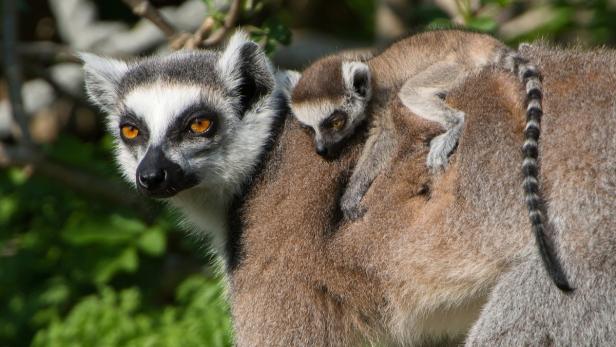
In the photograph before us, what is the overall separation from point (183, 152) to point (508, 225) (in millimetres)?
1550

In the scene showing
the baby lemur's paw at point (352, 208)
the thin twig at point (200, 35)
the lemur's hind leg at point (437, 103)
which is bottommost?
the thin twig at point (200, 35)

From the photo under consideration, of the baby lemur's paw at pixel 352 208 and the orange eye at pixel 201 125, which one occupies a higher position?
Answer: the orange eye at pixel 201 125

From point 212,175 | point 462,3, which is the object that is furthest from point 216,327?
point 462,3

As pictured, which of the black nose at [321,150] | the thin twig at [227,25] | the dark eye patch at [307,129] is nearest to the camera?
Result: the black nose at [321,150]

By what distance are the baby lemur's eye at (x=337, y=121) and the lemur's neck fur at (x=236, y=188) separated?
0.31 meters

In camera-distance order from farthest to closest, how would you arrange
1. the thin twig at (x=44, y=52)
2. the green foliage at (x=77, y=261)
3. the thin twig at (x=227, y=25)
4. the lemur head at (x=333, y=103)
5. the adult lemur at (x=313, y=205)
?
the thin twig at (x=44, y=52), the green foliage at (x=77, y=261), the thin twig at (x=227, y=25), the lemur head at (x=333, y=103), the adult lemur at (x=313, y=205)

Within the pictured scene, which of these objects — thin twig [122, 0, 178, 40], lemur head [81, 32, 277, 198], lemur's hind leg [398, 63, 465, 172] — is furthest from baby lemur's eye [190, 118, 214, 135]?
thin twig [122, 0, 178, 40]

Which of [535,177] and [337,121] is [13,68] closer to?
[337,121]

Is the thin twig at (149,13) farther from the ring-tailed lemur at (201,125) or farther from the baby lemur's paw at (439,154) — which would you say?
the baby lemur's paw at (439,154)

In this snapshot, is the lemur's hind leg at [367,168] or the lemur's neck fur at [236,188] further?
the lemur's neck fur at [236,188]

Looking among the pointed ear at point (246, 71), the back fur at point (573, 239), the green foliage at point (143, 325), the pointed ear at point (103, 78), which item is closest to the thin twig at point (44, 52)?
the green foliage at point (143, 325)

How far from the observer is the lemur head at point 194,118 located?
15.0 ft

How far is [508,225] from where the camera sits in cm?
414

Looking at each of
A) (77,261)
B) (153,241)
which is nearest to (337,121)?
(153,241)
